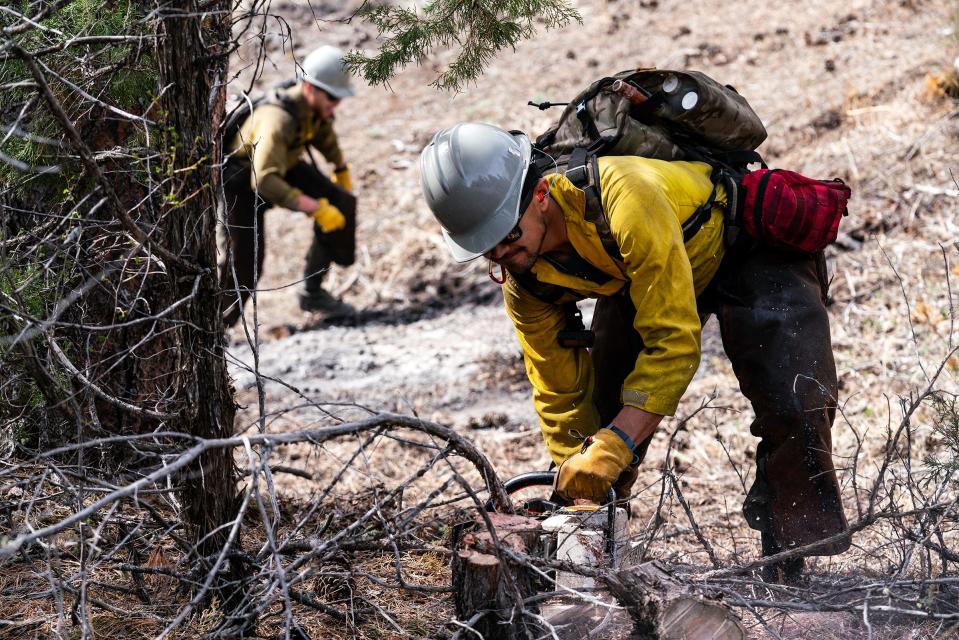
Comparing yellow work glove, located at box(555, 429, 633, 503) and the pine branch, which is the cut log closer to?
yellow work glove, located at box(555, 429, 633, 503)

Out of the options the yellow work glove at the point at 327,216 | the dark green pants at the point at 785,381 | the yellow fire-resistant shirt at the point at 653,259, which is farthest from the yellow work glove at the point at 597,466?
the yellow work glove at the point at 327,216

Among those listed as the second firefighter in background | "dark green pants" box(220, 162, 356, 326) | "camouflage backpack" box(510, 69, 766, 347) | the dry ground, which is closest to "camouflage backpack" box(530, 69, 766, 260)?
"camouflage backpack" box(510, 69, 766, 347)

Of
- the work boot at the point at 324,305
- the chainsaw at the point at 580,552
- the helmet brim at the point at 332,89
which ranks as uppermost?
the helmet brim at the point at 332,89

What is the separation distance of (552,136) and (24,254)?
1.93 meters

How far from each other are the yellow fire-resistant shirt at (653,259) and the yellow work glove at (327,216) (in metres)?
4.77

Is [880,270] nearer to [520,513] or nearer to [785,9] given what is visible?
[520,513]

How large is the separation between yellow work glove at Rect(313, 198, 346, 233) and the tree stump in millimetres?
5550

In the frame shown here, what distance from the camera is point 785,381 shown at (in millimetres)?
3301

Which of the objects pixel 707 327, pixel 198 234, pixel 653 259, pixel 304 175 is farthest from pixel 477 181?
pixel 304 175

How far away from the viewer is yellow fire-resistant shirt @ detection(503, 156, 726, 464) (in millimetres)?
2936

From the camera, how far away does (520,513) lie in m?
3.07

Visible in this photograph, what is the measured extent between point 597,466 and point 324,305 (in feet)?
19.3

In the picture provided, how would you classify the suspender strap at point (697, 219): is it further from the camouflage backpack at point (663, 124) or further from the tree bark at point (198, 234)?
the tree bark at point (198, 234)

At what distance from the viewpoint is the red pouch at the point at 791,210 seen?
3230 mm
